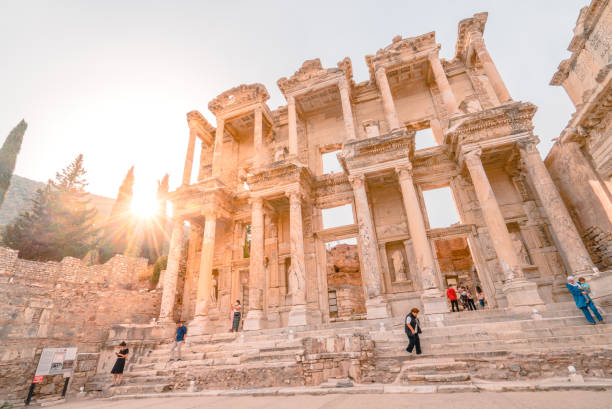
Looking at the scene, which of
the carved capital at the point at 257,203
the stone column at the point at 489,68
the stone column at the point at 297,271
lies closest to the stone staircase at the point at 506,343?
the stone column at the point at 297,271

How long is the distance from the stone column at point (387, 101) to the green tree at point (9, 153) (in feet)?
109

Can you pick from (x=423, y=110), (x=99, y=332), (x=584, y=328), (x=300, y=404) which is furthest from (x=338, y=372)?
(x=423, y=110)

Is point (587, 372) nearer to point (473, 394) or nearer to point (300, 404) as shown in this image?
point (473, 394)

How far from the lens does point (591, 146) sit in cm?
1027

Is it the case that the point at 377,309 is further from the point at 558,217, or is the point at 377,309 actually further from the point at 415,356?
the point at 558,217

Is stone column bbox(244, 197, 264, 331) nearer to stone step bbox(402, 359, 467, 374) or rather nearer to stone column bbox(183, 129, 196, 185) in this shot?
stone column bbox(183, 129, 196, 185)

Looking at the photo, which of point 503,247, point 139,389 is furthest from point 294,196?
point 139,389

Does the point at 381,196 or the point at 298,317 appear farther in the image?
the point at 381,196

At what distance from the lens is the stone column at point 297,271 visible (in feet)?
36.1

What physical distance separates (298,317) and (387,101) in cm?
1076

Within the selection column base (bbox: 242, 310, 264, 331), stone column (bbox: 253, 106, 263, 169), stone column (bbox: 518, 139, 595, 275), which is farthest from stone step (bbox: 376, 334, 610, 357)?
stone column (bbox: 253, 106, 263, 169)

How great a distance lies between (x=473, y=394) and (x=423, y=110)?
14.3m

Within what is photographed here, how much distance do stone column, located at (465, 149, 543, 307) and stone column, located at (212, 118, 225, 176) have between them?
1214cm

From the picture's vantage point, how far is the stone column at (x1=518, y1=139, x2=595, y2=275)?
9.04 meters
